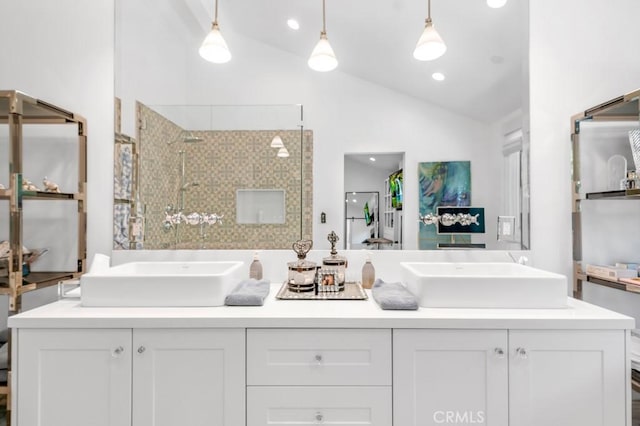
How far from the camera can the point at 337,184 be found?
5.86 feet

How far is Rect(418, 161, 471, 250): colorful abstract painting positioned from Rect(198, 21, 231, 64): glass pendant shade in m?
1.20

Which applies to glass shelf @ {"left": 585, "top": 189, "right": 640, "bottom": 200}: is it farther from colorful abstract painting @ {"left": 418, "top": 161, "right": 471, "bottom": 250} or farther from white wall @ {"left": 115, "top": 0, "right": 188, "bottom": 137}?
white wall @ {"left": 115, "top": 0, "right": 188, "bottom": 137}

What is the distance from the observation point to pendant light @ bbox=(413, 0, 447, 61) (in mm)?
1648

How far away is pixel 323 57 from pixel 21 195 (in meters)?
1.52

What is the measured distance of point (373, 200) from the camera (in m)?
1.74

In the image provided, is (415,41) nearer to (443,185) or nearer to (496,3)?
(496,3)
